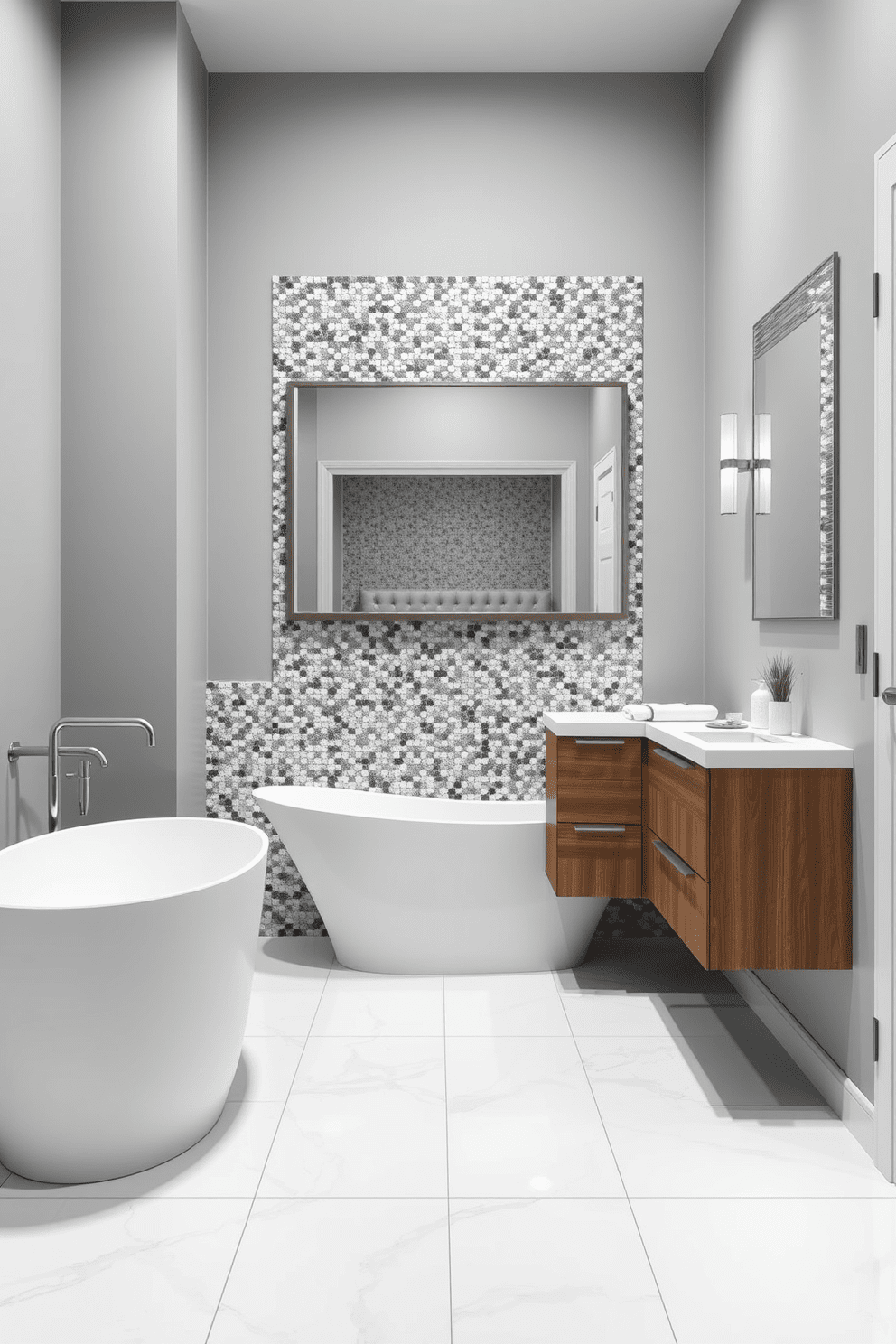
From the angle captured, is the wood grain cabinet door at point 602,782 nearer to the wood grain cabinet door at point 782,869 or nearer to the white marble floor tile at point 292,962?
the wood grain cabinet door at point 782,869

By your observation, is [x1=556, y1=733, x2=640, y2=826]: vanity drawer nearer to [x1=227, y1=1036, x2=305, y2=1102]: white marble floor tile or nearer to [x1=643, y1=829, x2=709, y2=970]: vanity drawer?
[x1=643, y1=829, x2=709, y2=970]: vanity drawer

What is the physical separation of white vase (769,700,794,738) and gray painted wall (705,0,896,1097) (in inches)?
1.9

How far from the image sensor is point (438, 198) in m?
3.55

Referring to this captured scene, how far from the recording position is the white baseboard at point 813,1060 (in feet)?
6.99

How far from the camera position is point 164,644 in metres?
3.19

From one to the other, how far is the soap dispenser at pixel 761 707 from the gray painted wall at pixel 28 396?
7.10ft

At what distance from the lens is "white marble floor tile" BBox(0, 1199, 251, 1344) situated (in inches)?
61.0

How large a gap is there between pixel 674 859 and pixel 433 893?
899 millimetres

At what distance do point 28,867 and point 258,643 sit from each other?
139 centimetres

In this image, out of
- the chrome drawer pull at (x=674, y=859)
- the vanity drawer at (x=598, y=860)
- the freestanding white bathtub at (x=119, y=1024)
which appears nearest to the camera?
the freestanding white bathtub at (x=119, y=1024)

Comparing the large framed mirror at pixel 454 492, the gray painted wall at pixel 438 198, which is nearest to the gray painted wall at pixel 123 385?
the gray painted wall at pixel 438 198

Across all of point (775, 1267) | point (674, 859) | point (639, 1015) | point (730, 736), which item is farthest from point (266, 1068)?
point (730, 736)

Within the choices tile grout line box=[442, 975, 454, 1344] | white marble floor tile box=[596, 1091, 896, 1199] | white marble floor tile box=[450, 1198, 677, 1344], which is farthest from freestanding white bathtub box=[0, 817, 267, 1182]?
white marble floor tile box=[596, 1091, 896, 1199]

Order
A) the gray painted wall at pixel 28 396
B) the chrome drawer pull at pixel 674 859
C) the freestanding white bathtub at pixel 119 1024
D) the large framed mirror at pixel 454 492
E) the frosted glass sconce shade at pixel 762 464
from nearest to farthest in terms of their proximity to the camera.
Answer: the freestanding white bathtub at pixel 119 1024, the chrome drawer pull at pixel 674 859, the gray painted wall at pixel 28 396, the frosted glass sconce shade at pixel 762 464, the large framed mirror at pixel 454 492
